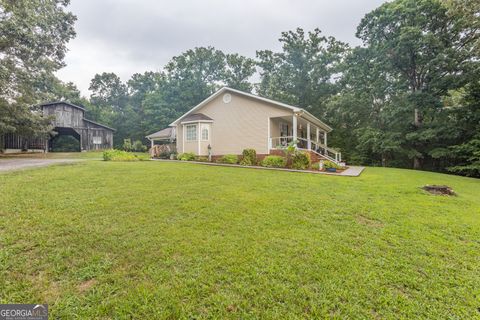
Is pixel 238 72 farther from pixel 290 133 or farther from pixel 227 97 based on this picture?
pixel 227 97

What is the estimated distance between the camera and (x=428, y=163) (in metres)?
19.1

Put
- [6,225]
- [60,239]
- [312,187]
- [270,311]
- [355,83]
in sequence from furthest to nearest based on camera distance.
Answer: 1. [355,83]
2. [312,187]
3. [6,225]
4. [60,239]
5. [270,311]

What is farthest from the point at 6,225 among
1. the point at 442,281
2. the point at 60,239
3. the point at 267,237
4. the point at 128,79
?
the point at 128,79

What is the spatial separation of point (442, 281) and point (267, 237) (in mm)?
2178

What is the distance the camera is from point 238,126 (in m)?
16.2

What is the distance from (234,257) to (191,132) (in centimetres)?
1572

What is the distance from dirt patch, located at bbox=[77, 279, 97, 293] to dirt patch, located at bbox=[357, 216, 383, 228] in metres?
4.46

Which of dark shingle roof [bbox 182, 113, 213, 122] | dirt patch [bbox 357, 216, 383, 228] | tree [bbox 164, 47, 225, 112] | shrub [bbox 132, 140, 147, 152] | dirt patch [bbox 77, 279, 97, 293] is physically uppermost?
tree [bbox 164, 47, 225, 112]

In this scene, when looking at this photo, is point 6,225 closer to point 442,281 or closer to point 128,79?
point 442,281

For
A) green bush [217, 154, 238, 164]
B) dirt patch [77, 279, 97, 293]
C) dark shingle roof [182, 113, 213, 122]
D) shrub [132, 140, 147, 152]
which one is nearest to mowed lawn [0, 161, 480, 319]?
dirt patch [77, 279, 97, 293]

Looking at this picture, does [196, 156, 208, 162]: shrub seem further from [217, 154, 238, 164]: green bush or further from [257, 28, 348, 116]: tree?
[257, 28, 348, 116]: tree

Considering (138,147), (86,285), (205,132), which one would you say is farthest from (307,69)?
(86,285)

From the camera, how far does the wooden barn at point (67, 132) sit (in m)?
21.2

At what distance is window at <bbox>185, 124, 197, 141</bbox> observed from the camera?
1748 cm
